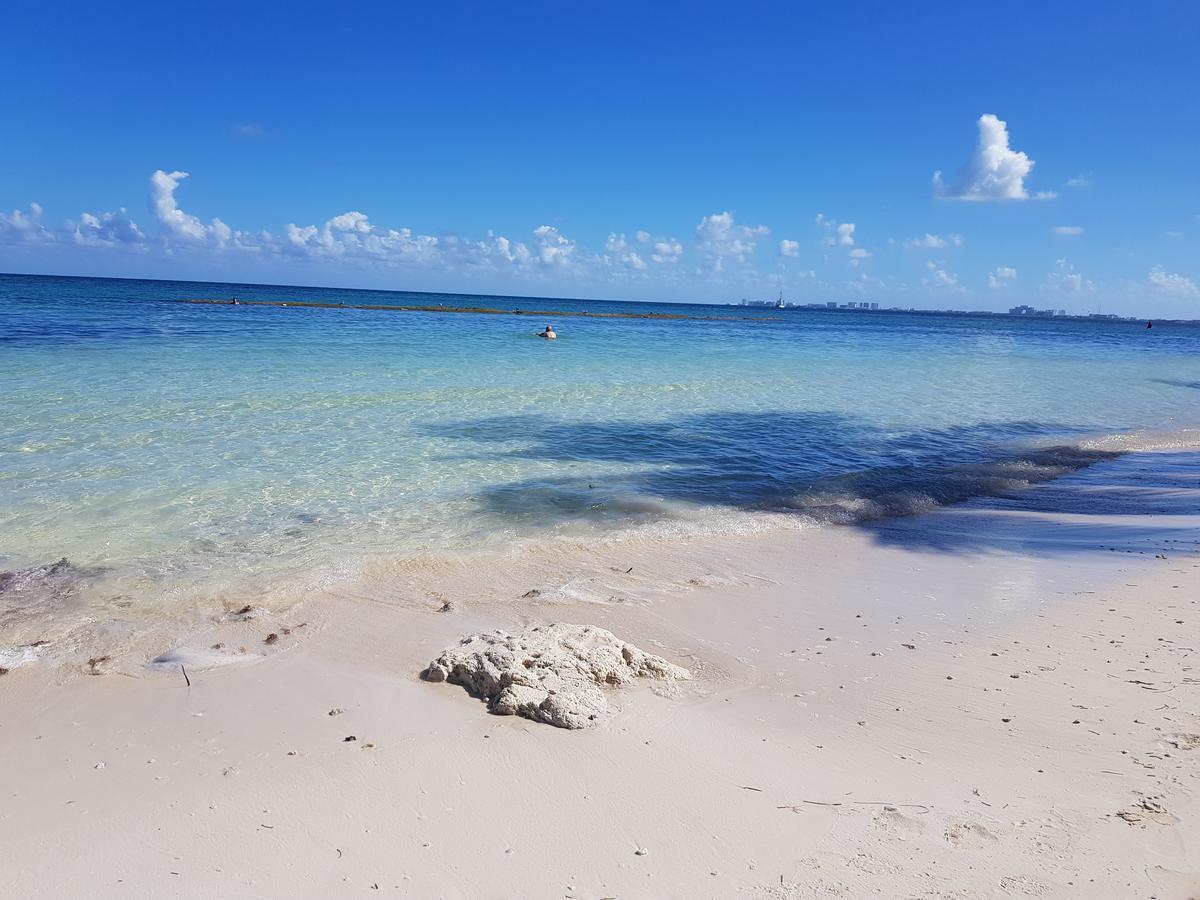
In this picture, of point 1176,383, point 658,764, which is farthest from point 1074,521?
point 1176,383

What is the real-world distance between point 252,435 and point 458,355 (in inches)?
578

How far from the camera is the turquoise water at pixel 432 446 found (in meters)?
7.20

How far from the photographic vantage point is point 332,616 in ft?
17.7

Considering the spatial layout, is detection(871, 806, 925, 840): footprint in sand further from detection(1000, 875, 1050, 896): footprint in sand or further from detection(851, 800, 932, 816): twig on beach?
detection(1000, 875, 1050, 896): footprint in sand

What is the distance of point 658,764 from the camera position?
3.55m

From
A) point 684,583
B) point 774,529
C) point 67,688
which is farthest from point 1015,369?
point 67,688

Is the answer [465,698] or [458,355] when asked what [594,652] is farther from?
[458,355]

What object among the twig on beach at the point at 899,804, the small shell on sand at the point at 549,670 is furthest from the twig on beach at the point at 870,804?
the small shell on sand at the point at 549,670

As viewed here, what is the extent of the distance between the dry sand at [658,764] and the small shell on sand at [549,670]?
113 mm

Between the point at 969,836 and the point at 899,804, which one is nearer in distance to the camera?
the point at 969,836

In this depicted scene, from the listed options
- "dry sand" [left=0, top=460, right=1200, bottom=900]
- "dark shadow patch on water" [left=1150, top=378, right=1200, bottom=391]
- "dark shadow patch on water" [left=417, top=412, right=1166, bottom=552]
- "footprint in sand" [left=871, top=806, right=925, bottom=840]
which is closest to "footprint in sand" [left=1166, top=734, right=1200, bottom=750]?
"dry sand" [left=0, top=460, right=1200, bottom=900]

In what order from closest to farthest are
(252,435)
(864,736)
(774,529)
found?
1. (864,736)
2. (774,529)
3. (252,435)

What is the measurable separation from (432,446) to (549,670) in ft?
23.9

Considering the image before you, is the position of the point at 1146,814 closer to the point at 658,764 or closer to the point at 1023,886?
the point at 1023,886
